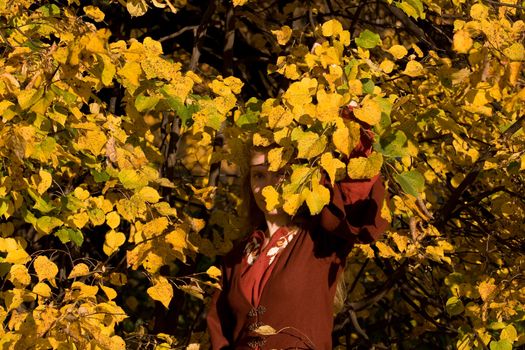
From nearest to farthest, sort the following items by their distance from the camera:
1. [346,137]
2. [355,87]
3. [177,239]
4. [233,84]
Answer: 1. [346,137]
2. [355,87]
3. [177,239]
4. [233,84]

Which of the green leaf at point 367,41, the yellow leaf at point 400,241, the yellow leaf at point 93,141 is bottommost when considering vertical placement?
the yellow leaf at point 400,241

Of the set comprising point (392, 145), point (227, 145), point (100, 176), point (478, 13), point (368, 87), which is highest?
point (478, 13)

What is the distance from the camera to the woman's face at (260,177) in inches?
110

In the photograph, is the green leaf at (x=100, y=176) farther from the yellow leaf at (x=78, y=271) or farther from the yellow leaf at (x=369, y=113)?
the yellow leaf at (x=369, y=113)

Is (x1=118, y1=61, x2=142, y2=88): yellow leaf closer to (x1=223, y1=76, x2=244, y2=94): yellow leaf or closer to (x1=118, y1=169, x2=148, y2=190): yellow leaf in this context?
(x1=118, y1=169, x2=148, y2=190): yellow leaf

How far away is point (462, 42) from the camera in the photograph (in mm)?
2213

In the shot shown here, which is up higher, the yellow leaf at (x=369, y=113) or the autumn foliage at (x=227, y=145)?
the yellow leaf at (x=369, y=113)

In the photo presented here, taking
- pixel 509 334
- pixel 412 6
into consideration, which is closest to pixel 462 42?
pixel 412 6

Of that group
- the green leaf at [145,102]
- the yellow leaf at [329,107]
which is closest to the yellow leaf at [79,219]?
the green leaf at [145,102]

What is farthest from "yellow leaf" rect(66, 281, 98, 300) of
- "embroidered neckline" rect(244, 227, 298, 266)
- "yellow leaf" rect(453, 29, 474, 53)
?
"yellow leaf" rect(453, 29, 474, 53)

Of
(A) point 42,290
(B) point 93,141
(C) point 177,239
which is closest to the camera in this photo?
(A) point 42,290

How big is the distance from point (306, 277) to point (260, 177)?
1.17 feet

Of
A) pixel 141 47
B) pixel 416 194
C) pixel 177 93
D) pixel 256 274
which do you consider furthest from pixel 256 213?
pixel 416 194

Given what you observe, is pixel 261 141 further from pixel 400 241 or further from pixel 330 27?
pixel 400 241
